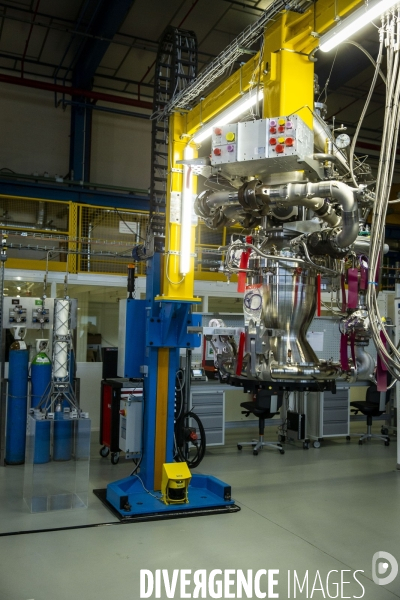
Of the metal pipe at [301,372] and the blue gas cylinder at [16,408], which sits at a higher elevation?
the metal pipe at [301,372]

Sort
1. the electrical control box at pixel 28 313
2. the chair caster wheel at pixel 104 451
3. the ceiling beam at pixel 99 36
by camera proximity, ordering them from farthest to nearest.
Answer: the ceiling beam at pixel 99 36 → the electrical control box at pixel 28 313 → the chair caster wheel at pixel 104 451

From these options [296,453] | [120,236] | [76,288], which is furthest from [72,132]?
[296,453]

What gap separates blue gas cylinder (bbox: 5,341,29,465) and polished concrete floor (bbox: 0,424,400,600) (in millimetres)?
236

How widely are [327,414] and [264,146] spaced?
578cm

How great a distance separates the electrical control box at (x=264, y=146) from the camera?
3.37 meters

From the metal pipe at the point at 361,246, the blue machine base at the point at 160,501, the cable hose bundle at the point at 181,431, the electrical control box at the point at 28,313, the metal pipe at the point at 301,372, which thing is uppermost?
the metal pipe at the point at 361,246

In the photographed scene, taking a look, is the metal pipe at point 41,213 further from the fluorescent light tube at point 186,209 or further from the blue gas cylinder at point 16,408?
the fluorescent light tube at point 186,209

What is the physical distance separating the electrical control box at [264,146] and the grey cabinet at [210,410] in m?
4.55

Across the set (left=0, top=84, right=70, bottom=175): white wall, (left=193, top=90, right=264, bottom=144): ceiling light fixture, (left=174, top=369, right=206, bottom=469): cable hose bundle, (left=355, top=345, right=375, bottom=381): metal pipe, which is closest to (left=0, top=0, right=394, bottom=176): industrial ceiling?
(left=0, top=84, right=70, bottom=175): white wall

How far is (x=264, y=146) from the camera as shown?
3.43 metres

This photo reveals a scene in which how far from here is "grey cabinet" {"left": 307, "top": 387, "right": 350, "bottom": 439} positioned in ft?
27.0

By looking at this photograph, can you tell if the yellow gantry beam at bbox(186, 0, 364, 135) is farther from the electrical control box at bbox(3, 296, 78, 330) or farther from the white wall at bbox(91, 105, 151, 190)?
the white wall at bbox(91, 105, 151, 190)

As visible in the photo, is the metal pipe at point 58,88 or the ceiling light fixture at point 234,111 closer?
the ceiling light fixture at point 234,111

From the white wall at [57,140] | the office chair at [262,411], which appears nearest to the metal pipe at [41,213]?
the white wall at [57,140]
